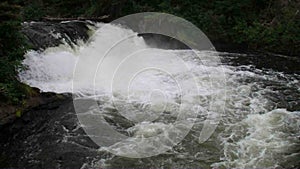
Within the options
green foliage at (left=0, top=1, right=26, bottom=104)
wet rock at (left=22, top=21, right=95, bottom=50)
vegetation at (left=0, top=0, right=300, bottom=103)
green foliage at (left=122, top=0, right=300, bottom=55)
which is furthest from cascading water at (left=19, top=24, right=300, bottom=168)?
vegetation at (left=0, top=0, right=300, bottom=103)

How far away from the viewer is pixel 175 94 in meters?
10.1

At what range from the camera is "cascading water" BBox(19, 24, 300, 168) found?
273 inches

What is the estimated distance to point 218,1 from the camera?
1650cm

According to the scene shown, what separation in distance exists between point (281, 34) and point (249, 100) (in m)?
6.87

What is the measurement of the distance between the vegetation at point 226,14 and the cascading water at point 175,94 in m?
2.23

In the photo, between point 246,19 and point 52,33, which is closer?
point 52,33

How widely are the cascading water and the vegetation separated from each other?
2228 millimetres

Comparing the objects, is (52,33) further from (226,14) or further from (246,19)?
(246,19)

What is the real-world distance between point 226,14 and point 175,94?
816cm

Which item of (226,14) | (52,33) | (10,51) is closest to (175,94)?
(10,51)

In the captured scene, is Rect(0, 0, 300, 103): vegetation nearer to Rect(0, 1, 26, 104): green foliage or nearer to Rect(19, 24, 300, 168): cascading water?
Rect(19, 24, 300, 168): cascading water

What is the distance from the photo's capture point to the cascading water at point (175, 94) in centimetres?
695

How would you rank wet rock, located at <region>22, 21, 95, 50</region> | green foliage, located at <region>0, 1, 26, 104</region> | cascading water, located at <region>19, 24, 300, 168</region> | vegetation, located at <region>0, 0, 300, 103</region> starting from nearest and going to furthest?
cascading water, located at <region>19, 24, 300, 168</region> < green foliage, located at <region>0, 1, 26, 104</region> < wet rock, located at <region>22, 21, 95, 50</region> < vegetation, located at <region>0, 0, 300, 103</region>

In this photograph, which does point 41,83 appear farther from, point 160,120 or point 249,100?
point 249,100
